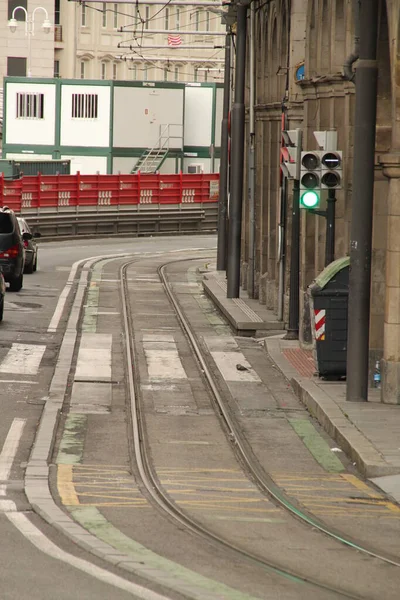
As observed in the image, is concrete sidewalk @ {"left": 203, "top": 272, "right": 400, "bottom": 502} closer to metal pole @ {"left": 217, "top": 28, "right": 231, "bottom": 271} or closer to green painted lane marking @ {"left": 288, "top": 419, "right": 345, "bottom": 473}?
green painted lane marking @ {"left": 288, "top": 419, "right": 345, "bottom": 473}

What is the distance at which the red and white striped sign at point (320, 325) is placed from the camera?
18516mm

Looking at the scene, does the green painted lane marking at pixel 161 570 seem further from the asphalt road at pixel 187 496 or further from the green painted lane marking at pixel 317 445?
the green painted lane marking at pixel 317 445

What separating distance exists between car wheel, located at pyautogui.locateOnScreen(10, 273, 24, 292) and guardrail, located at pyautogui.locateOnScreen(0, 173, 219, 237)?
19.6 meters

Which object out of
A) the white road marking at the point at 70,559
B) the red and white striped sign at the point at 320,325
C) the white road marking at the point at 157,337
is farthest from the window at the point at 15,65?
the white road marking at the point at 70,559

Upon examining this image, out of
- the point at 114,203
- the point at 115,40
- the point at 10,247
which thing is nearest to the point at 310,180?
the point at 10,247

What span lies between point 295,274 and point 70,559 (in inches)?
598

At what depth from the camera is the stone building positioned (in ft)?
55.2

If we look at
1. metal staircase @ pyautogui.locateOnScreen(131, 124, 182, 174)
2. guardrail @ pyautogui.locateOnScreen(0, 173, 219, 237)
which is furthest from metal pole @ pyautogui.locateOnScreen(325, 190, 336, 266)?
metal staircase @ pyautogui.locateOnScreen(131, 124, 182, 174)

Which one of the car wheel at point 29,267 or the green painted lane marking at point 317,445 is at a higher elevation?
the green painted lane marking at point 317,445

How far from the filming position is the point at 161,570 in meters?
9.12

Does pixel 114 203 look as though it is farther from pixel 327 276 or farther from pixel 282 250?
pixel 327 276

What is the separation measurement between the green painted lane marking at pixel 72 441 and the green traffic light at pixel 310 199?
19.6 ft

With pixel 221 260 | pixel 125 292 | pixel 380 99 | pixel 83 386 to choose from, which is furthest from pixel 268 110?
pixel 83 386

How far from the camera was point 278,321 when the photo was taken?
85.8 feet
